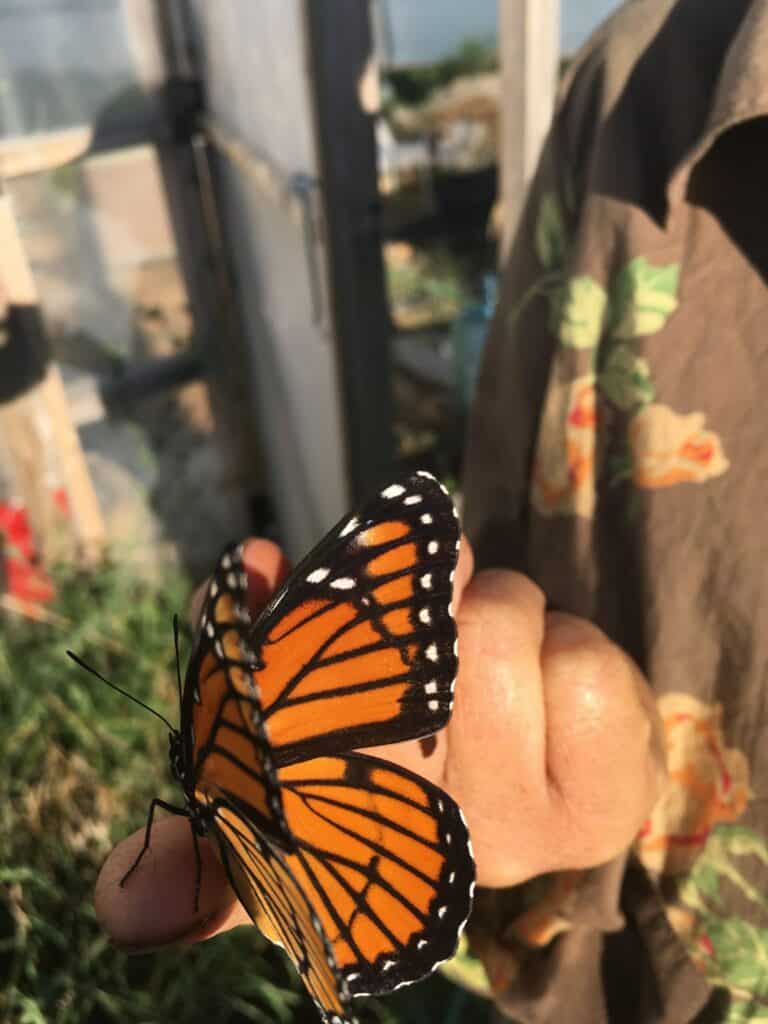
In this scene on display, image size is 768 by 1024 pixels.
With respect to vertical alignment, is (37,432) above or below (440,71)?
below

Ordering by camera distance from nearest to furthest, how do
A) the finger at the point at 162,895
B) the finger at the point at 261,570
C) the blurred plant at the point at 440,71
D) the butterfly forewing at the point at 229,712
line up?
1. the butterfly forewing at the point at 229,712
2. the finger at the point at 162,895
3. the finger at the point at 261,570
4. the blurred plant at the point at 440,71

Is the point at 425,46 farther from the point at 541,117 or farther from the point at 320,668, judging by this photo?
the point at 320,668

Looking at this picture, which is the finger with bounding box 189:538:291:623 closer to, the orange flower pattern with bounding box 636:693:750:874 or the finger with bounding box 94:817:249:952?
the finger with bounding box 94:817:249:952

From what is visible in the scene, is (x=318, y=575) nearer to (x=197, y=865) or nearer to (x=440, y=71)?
(x=197, y=865)

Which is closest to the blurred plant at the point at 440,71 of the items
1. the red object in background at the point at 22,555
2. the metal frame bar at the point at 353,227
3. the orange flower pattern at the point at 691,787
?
the metal frame bar at the point at 353,227

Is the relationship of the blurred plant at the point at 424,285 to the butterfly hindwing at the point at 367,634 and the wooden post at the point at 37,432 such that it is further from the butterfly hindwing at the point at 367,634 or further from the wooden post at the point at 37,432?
the butterfly hindwing at the point at 367,634

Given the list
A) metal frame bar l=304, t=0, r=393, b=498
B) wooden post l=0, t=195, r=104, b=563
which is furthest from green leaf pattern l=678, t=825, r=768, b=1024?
wooden post l=0, t=195, r=104, b=563

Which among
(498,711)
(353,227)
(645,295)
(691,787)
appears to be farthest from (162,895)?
(353,227)
